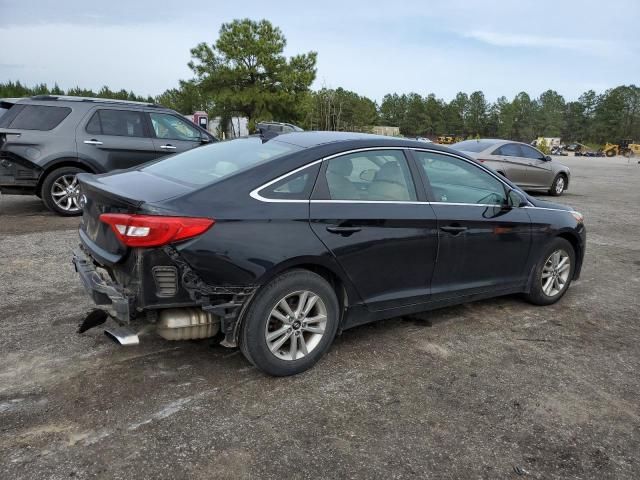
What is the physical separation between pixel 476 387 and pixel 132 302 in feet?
7.18

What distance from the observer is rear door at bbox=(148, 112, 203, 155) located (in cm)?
884

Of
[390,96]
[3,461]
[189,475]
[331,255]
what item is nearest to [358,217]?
[331,255]

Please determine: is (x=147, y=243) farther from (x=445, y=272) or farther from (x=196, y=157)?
(x=445, y=272)

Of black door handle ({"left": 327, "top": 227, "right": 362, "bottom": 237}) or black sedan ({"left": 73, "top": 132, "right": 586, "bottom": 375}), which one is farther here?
black door handle ({"left": 327, "top": 227, "right": 362, "bottom": 237})

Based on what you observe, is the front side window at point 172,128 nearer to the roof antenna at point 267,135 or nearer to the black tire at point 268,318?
the roof antenna at point 267,135

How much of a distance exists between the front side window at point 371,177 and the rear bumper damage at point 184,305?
969 millimetres

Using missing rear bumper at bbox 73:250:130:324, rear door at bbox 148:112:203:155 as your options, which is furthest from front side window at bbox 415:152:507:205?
rear door at bbox 148:112:203:155

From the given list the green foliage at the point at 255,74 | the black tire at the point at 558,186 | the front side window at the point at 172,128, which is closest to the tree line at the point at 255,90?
the green foliage at the point at 255,74

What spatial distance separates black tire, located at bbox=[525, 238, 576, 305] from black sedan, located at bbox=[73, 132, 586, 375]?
21.2 inches

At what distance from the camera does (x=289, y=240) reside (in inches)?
129

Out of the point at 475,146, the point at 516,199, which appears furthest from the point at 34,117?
the point at 475,146

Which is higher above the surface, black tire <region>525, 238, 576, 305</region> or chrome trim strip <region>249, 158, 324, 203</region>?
chrome trim strip <region>249, 158, 324, 203</region>

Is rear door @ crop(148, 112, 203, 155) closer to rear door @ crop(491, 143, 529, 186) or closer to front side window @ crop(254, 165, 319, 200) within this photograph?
front side window @ crop(254, 165, 319, 200)

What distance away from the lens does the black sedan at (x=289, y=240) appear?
3.07m
